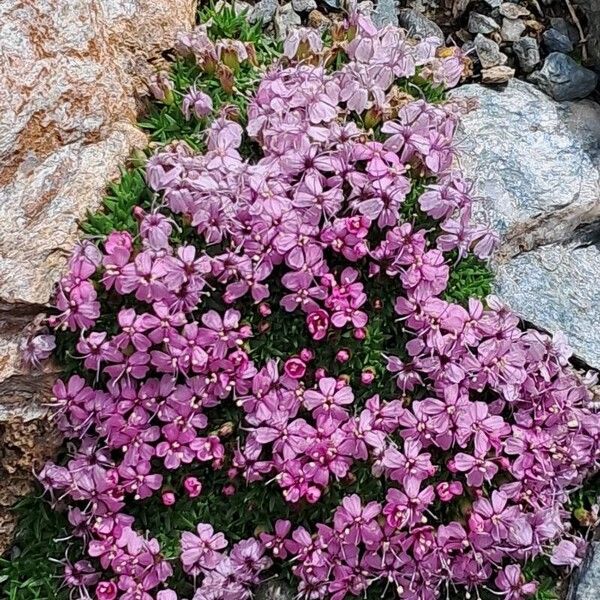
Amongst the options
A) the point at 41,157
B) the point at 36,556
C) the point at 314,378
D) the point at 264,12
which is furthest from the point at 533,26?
the point at 36,556

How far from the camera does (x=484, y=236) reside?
509cm

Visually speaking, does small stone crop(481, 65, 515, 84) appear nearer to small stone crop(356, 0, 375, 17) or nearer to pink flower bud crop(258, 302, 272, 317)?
small stone crop(356, 0, 375, 17)

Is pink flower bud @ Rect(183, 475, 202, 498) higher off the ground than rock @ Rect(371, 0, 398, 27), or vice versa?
rock @ Rect(371, 0, 398, 27)

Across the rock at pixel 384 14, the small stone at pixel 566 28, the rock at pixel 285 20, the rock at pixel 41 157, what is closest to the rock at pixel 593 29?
the small stone at pixel 566 28

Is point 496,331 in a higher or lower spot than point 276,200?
lower

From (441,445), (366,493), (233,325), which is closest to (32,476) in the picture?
(233,325)

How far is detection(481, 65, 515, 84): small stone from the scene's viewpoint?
5805 mm

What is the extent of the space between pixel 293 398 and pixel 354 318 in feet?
1.67

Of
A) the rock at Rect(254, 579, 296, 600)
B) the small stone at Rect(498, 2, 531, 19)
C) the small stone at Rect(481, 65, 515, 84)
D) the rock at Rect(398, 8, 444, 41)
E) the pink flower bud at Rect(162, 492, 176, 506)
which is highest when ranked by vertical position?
the small stone at Rect(498, 2, 531, 19)

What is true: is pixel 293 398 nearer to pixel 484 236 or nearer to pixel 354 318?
pixel 354 318

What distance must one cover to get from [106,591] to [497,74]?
12.1 ft

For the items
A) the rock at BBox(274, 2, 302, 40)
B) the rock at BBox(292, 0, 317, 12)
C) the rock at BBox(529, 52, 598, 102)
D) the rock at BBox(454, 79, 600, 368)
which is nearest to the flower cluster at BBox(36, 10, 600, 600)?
the rock at BBox(454, 79, 600, 368)

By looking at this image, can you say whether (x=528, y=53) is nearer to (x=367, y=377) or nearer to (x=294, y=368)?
(x=367, y=377)

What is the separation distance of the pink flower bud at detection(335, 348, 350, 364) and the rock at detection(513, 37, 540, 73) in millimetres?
2274
